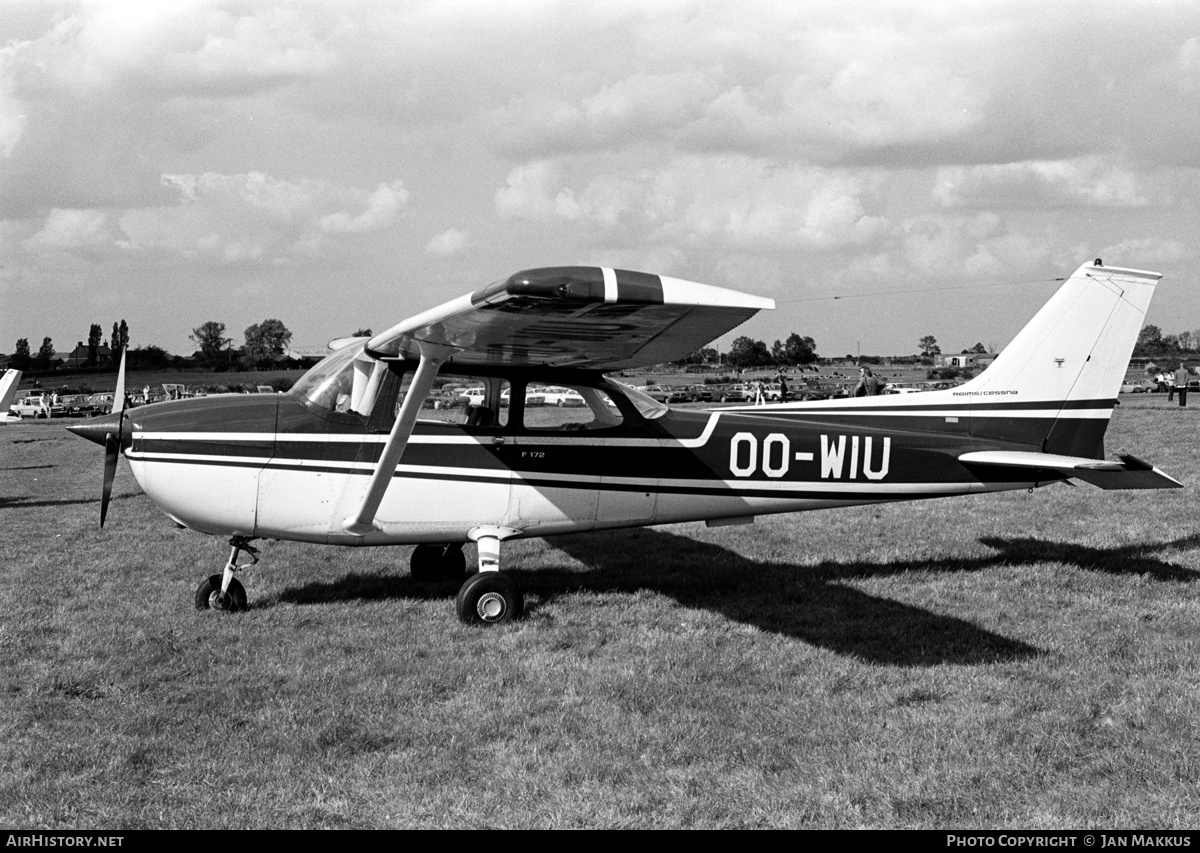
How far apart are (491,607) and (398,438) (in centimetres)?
134

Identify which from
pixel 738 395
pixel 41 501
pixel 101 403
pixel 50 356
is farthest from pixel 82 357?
pixel 41 501

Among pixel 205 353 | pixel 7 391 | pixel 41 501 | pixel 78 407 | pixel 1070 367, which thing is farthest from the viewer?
pixel 205 353

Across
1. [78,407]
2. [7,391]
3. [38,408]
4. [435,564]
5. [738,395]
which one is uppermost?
[738,395]

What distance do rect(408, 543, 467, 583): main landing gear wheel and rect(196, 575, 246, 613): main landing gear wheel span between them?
1588 millimetres

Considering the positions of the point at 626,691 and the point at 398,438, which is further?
the point at 398,438

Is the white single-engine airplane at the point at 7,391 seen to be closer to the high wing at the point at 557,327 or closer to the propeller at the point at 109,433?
the propeller at the point at 109,433

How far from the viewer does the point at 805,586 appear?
8344 mm

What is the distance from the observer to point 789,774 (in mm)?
4473

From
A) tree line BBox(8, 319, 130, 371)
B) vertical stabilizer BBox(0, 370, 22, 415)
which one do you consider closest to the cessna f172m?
vertical stabilizer BBox(0, 370, 22, 415)

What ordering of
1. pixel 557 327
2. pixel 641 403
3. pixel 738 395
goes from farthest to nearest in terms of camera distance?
pixel 738 395
pixel 641 403
pixel 557 327

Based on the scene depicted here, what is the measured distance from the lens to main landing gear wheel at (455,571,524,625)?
7176 millimetres

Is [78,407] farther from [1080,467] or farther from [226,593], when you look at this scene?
[1080,467]

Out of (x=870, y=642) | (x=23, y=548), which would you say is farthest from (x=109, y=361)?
(x=870, y=642)

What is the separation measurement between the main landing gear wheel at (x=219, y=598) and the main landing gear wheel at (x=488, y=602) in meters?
1.71
